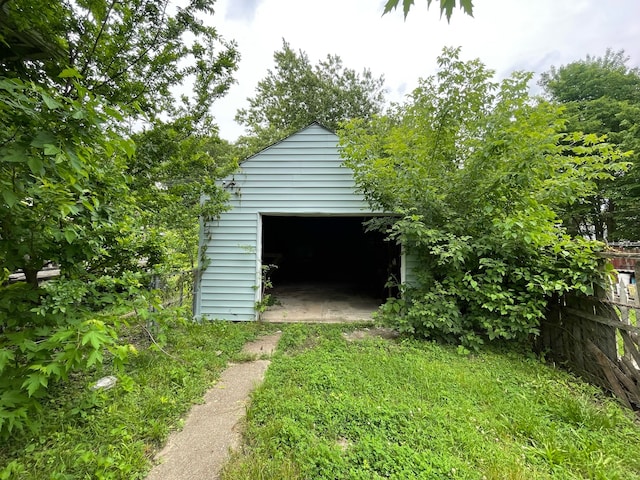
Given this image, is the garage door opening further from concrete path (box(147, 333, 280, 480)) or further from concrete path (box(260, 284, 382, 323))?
concrete path (box(147, 333, 280, 480))

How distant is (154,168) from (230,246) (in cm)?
188

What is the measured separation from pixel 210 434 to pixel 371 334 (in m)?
2.77

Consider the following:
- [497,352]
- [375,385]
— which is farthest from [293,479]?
[497,352]

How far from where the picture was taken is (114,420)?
2094 millimetres

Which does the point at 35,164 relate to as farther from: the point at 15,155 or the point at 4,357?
the point at 4,357

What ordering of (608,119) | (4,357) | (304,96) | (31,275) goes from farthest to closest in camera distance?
(304,96), (608,119), (31,275), (4,357)

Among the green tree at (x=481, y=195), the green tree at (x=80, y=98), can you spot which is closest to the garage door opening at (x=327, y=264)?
the green tree at (x=481, y=195)

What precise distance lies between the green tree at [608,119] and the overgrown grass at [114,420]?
14213 millimetres

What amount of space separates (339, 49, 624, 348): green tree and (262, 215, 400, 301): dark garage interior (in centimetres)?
397

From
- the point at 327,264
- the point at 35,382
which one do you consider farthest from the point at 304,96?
the point at 35,382

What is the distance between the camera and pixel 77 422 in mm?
2072

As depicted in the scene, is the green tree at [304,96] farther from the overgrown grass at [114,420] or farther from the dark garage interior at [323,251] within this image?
the overgrown grass at [114,420]

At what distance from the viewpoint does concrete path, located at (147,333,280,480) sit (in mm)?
1736

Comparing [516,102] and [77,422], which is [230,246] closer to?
[77,422]
